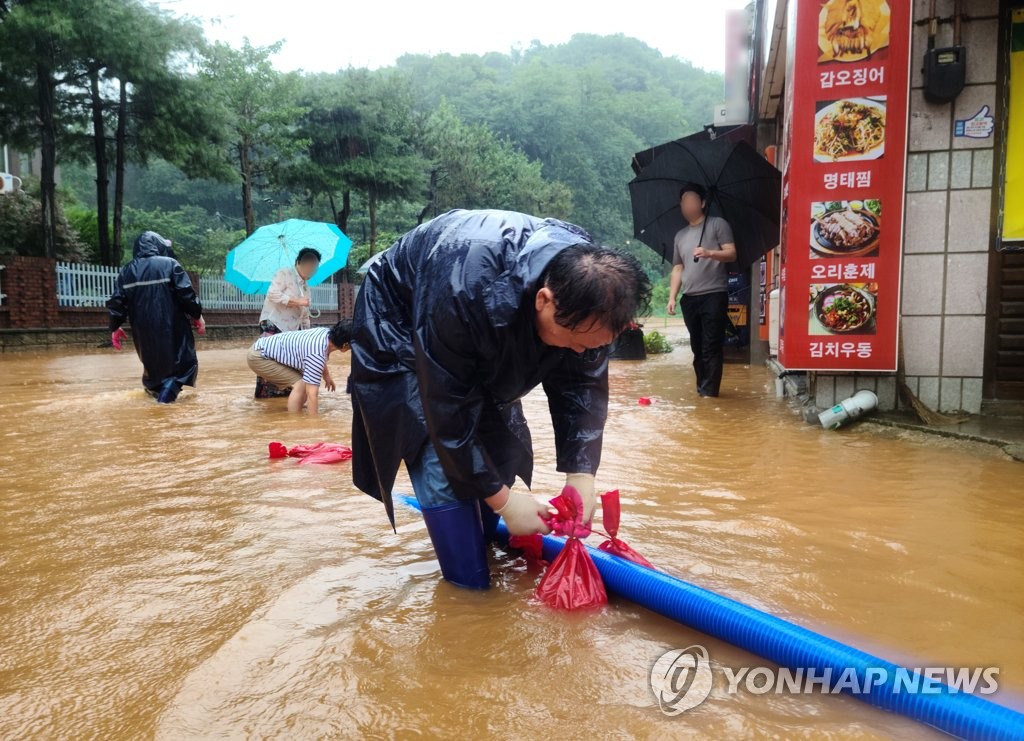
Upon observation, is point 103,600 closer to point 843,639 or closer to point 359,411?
point 359,411

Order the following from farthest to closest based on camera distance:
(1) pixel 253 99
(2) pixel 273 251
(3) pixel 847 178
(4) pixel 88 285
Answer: (1) pixel 253 99 < (4) pixel 88 285 < (2) pixel 273 251 < (3) pixel 847 178

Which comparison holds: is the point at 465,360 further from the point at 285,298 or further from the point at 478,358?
the point at 285,298

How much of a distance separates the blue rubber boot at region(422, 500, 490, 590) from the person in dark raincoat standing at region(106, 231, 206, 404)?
5.10 metres

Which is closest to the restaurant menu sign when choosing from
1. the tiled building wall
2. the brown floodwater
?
the tiled building wall

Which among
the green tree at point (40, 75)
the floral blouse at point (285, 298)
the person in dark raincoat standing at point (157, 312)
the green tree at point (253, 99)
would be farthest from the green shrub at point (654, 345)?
the green tree at point (253, 99)

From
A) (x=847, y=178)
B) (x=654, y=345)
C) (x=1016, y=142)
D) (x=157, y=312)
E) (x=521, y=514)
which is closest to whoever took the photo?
(x=521, y=514)

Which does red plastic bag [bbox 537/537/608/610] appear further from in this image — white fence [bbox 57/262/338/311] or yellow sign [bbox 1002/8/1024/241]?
white fence [bbox 57/262/338/311]

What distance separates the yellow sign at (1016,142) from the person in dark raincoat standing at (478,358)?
3.51 metres

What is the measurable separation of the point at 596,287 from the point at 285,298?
5.06 meters

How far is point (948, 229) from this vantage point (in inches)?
182

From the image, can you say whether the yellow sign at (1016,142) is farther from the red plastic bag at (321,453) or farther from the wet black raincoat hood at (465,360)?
the red plastic bag at (321,453)

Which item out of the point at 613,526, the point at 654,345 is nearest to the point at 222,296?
Answer: the point at 654,345

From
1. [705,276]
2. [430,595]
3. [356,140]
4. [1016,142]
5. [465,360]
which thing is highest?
[356,140]

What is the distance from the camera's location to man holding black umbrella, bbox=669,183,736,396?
6.19 m
